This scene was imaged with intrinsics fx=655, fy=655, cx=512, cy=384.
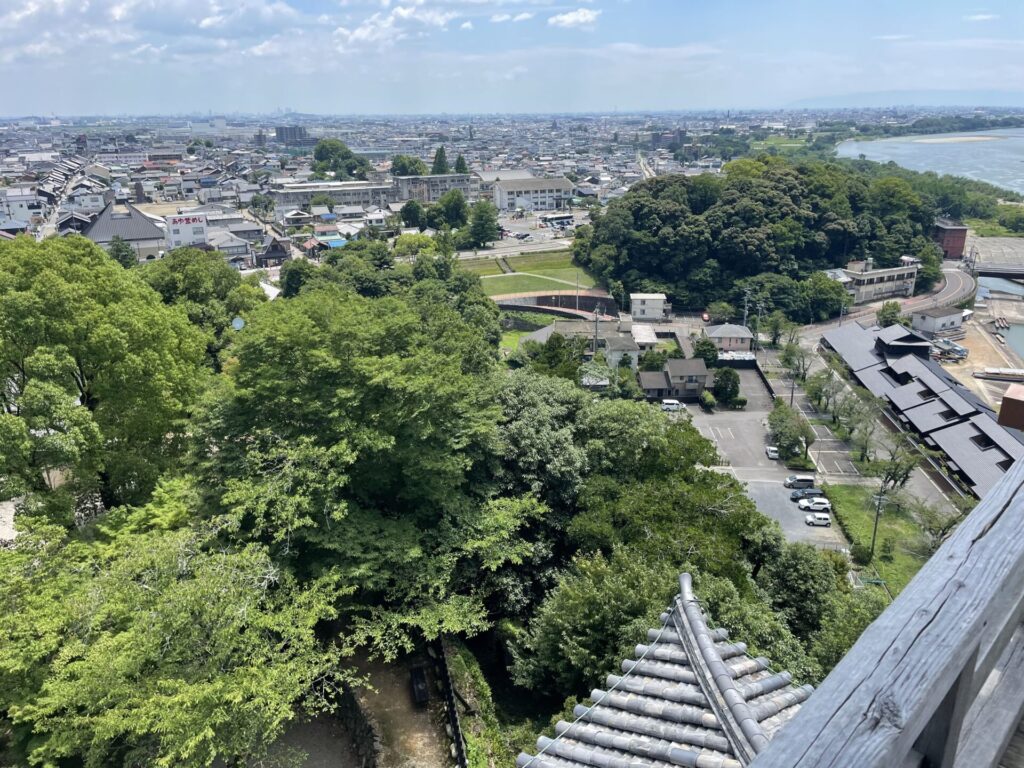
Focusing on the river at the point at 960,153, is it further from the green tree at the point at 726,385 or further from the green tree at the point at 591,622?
the green tree at the point at 591,622

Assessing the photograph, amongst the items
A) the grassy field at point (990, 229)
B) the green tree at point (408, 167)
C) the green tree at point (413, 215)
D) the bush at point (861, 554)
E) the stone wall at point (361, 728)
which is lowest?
the bush at point (861, 554)

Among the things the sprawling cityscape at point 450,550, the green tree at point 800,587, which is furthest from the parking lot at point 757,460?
the green tree at point 800,587

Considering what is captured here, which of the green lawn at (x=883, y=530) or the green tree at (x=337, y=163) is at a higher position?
the green tree at (x=337, y=163)

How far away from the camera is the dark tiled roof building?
343cm

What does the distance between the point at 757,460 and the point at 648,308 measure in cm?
1579

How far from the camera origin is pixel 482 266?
153ft

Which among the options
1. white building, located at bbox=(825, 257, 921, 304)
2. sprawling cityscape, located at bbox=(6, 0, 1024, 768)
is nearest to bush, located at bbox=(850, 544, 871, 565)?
sprawling cityscape, located at bbox=(6, 0, 1024, 768)

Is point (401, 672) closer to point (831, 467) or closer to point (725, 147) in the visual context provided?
point (831, 467)

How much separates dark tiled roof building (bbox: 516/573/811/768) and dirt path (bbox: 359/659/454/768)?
5.66 m

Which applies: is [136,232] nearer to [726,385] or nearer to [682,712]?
[726,385]

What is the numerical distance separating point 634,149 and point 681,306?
330ft

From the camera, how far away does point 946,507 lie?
1894 cm

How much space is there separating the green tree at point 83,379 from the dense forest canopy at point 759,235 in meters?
30.1

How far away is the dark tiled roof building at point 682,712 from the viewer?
3.43 meters
